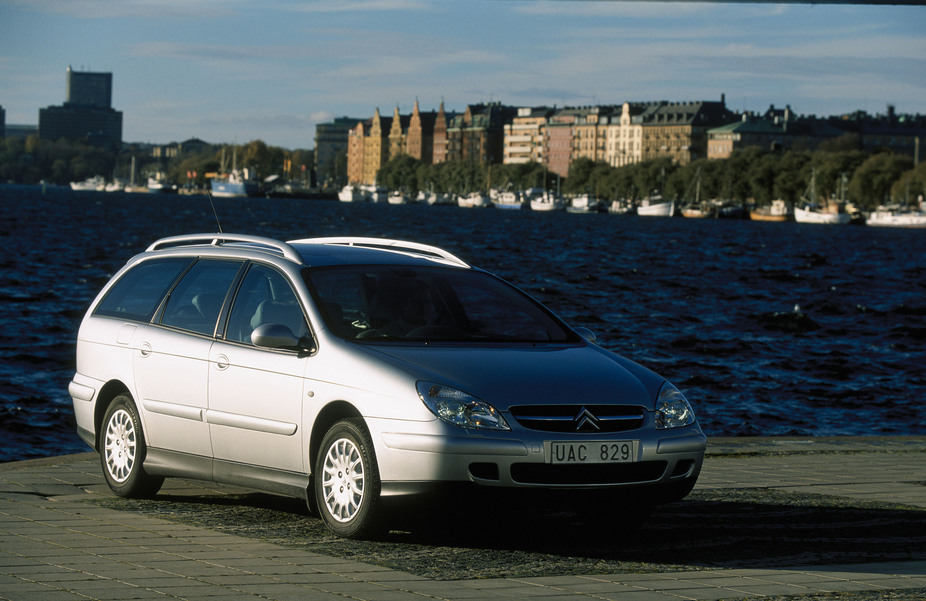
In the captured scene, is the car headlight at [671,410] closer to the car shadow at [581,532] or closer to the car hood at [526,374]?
the car hood at [526,374]

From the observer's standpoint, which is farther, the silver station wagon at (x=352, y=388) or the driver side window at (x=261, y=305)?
the driver side window at (x=261, y=305)

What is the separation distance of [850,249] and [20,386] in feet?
291

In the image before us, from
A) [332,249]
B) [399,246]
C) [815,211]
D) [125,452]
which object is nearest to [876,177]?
[815,211]

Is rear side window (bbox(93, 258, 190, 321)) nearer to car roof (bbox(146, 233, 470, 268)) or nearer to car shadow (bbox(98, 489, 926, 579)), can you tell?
car roof (bbox(146, 233, 470, 268))

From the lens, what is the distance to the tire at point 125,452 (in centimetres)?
841

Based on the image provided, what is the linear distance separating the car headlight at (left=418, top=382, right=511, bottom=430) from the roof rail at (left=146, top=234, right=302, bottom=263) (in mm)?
1506

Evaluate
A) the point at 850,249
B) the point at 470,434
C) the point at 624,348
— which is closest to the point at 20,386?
the point at 624,348

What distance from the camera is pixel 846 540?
7.59 metres

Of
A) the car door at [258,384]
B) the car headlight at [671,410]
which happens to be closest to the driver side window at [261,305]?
the car door at [258,384]

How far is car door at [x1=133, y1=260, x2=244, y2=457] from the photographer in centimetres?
809

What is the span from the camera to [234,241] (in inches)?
342

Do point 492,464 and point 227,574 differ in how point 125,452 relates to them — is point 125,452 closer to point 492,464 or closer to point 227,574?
point 227,574

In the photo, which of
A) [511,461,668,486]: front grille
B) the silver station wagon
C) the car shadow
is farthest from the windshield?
[511,461,668,486]: front grille

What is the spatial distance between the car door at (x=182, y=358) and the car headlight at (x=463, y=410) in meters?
1.69
